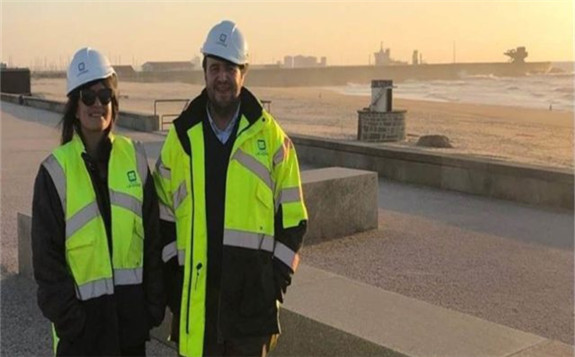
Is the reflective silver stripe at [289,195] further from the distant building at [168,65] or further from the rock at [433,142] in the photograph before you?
the distant building at [168,65]

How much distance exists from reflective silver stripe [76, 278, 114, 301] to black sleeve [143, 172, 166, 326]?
0.56 ft

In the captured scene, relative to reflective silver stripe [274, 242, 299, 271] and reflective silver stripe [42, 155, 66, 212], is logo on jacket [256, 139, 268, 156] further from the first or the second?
reflective silver stripe [42, 155, 66, 212]

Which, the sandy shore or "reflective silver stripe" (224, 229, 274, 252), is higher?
"reflective silver stripe" (224, 229, 274, 252)

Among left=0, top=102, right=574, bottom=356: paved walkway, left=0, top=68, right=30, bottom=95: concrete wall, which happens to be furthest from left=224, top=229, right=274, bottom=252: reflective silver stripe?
left=0, top=68, right=30, bottom=95: concrete wall

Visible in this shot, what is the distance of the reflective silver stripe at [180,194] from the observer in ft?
9.36

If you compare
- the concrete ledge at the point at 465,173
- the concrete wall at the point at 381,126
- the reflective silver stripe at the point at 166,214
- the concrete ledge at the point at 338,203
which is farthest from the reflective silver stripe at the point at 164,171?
the concrete wall at the point at 381,126

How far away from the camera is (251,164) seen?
279 cm

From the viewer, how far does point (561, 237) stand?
314 inches

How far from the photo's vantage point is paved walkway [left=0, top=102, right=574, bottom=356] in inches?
210

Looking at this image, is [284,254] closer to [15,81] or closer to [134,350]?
[134,350]

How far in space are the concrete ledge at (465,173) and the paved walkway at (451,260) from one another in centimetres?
24

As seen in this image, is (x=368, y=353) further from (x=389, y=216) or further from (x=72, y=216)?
(x=389, y=216)

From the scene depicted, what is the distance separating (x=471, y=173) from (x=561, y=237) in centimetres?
251

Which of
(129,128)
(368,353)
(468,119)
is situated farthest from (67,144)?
(468,119)
